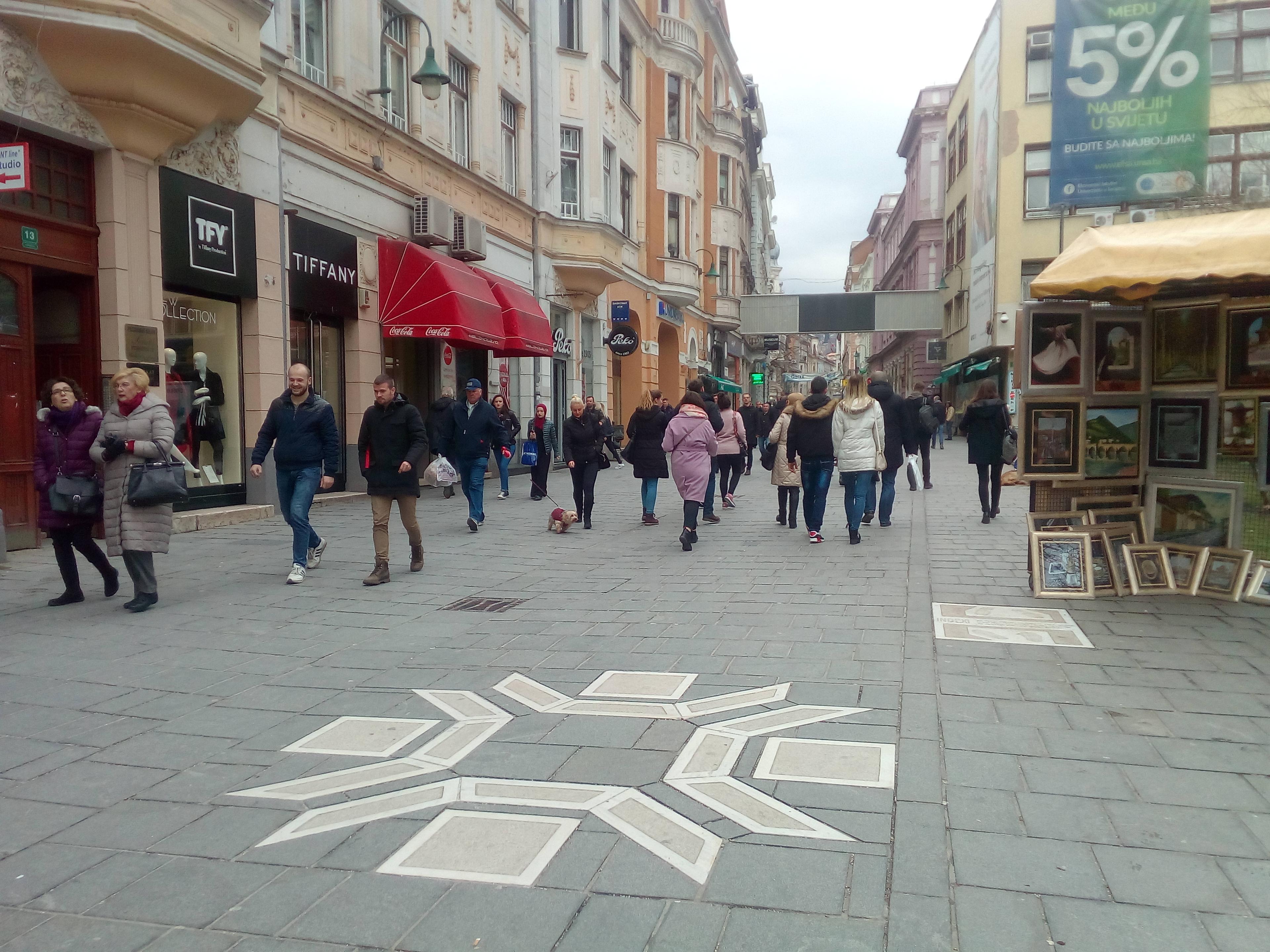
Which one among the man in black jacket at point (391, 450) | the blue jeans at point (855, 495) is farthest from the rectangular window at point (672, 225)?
the man in black jacket at point (391, 450)

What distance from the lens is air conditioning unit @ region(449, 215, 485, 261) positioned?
18.0 meters

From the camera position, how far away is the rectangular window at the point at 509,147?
21234 millimetres

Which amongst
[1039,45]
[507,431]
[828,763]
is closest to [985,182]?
[1039,45]

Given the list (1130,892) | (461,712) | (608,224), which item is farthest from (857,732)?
(608,224)

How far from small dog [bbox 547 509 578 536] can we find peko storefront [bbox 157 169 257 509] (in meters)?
4.16

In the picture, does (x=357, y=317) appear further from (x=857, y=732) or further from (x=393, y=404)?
(x=857, y=732)

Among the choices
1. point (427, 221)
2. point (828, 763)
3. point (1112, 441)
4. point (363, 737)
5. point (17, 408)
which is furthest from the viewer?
point (427, 221)

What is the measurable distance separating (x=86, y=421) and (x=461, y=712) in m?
4.28

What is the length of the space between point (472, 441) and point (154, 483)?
5.75 metres

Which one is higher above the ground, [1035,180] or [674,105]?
[674,105]

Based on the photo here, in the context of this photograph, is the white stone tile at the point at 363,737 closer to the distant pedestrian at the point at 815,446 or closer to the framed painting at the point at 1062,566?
the framed painting at the point at 1062,566

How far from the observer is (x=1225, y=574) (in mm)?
7199

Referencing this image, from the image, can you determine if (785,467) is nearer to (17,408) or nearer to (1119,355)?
(1119,355)

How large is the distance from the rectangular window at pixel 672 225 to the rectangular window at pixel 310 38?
18014 mm
